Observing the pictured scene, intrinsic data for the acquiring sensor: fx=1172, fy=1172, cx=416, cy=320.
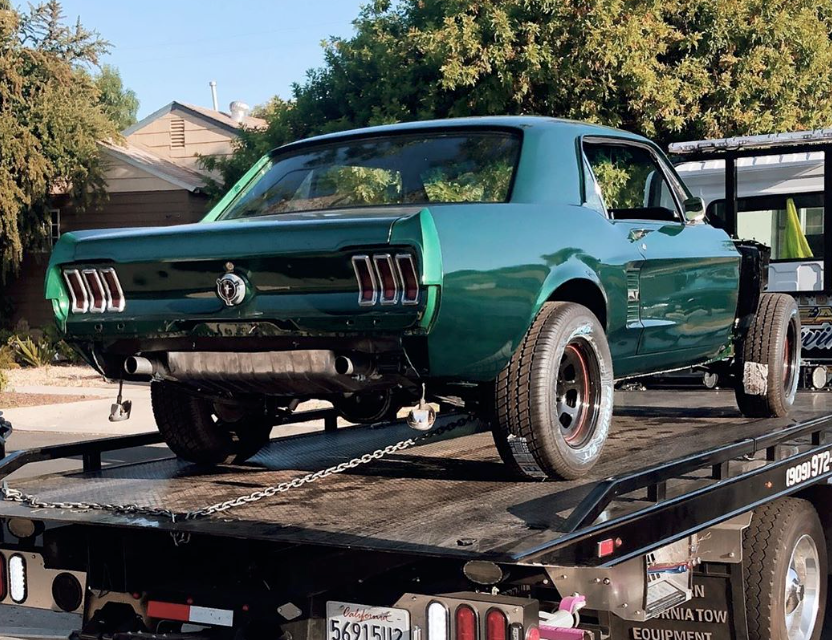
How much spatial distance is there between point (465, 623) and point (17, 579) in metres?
1.83

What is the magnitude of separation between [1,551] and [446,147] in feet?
7.71

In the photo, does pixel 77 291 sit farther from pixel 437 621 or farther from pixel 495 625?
pixel 495 625

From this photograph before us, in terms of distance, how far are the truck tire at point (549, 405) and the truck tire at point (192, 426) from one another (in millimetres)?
1522

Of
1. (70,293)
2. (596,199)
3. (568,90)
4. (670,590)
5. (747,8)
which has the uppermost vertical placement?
(747,8)

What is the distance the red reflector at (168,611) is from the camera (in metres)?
3.96

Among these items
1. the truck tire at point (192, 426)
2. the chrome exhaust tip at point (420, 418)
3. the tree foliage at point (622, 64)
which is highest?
the tree foliage at point (622, 64)

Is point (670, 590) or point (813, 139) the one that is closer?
point (670, 590)

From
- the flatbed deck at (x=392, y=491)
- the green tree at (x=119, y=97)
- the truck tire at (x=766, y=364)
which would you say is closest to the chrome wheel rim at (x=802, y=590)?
the flatbed deck at (x=392, y=491)

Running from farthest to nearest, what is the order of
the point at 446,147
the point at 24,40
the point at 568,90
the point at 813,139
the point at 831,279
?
the point at 24,40 < the point at 568,90 < the point at 831,279 < the point at 813,139 < the point at 446,147

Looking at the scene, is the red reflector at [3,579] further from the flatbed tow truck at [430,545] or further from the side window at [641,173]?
the side window at [641,173]

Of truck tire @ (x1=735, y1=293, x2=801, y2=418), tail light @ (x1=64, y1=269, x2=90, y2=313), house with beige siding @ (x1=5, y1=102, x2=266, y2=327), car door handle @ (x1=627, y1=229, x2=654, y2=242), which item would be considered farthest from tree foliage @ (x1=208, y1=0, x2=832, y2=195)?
tail light @ (x1=64, y1=269, x2=90, y2=313)

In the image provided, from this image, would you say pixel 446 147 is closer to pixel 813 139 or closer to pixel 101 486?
pixel 101 486

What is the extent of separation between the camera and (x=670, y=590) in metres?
4.06

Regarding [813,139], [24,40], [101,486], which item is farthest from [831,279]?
[24,40]
